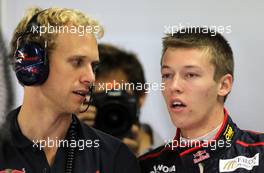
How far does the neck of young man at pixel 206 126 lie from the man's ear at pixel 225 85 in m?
0.05

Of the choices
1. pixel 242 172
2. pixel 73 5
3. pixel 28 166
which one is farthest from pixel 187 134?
pixel 73 5

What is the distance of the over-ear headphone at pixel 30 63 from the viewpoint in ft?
2.72

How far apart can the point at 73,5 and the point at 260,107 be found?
0.69 metres

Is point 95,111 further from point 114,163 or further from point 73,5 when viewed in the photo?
point 73,5

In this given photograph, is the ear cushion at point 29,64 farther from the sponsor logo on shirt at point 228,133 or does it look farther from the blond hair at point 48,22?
the sponsor logo on shirt at point 228,133

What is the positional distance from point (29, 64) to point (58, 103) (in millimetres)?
135

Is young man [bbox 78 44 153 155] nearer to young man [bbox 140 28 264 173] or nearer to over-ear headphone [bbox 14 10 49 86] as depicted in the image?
young man [bbox 140 28 264 173]

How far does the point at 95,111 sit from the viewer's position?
41.9 inches

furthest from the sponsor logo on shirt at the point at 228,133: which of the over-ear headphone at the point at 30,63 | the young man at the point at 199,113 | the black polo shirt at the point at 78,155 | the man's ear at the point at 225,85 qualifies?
the over-ear headphone at the point at 30,63

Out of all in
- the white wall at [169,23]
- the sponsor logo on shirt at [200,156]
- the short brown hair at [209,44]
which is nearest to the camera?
the sponsor logo on shirt at [200,156]

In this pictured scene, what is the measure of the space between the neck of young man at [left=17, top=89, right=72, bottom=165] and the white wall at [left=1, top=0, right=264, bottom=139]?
21 cm

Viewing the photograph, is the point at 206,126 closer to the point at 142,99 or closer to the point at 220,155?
the point at 220,155

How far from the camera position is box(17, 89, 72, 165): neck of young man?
90cm

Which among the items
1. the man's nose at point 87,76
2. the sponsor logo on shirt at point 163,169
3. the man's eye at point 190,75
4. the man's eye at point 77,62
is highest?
the man's eye at point 77,62
